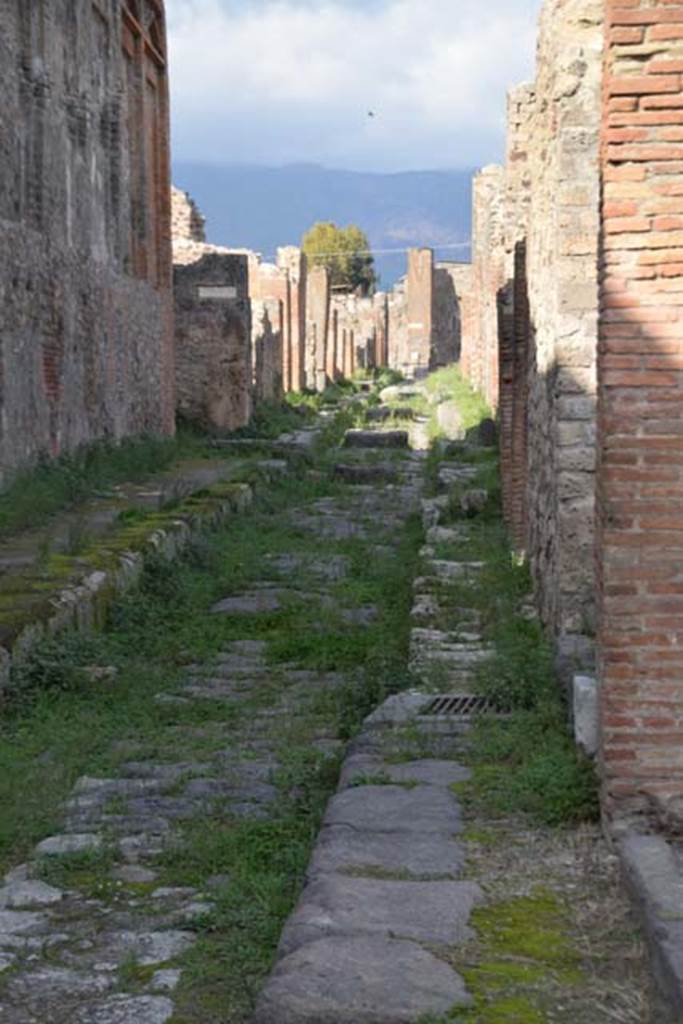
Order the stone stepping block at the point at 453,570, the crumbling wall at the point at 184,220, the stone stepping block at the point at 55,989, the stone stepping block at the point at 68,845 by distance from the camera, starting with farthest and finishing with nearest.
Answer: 1. the crumbling wall at the point at 184,220
2. the stone stepping block at the point at 453,570
3. the stone stepping block at the point at 68,845
4. the stone stepping block at the point at 55,989

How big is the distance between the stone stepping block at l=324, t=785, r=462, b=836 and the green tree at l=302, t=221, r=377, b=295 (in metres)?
71.0

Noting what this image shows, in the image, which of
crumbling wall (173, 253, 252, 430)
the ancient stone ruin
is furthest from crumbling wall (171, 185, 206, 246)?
the ancient stone ruin

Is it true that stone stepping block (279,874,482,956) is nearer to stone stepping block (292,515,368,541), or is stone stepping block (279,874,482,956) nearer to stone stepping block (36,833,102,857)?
stone stepping block (36,833,102,857)

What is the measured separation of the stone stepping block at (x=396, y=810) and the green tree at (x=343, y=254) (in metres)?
71.0

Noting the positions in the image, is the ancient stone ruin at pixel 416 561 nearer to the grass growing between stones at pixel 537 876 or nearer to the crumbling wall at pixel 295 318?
the grass growing between stones at pixel 537 876

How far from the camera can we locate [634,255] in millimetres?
4727

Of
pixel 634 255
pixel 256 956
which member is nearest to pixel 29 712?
pixel 256 956

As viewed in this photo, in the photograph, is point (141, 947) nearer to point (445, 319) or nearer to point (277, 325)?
point (277, 325)

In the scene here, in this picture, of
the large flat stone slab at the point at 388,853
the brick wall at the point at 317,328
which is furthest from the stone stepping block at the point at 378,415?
the large flat stone slab at the point at 388,853

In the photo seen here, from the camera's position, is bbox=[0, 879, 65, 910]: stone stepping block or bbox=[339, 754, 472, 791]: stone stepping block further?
bbox=[339, 754, 472, 791]: stone stepping block

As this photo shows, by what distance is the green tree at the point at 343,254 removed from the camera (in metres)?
76.8

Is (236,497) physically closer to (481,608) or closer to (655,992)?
(481,608)

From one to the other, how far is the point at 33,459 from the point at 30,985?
11090 mm

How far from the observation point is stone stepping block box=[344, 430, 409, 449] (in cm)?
2302
